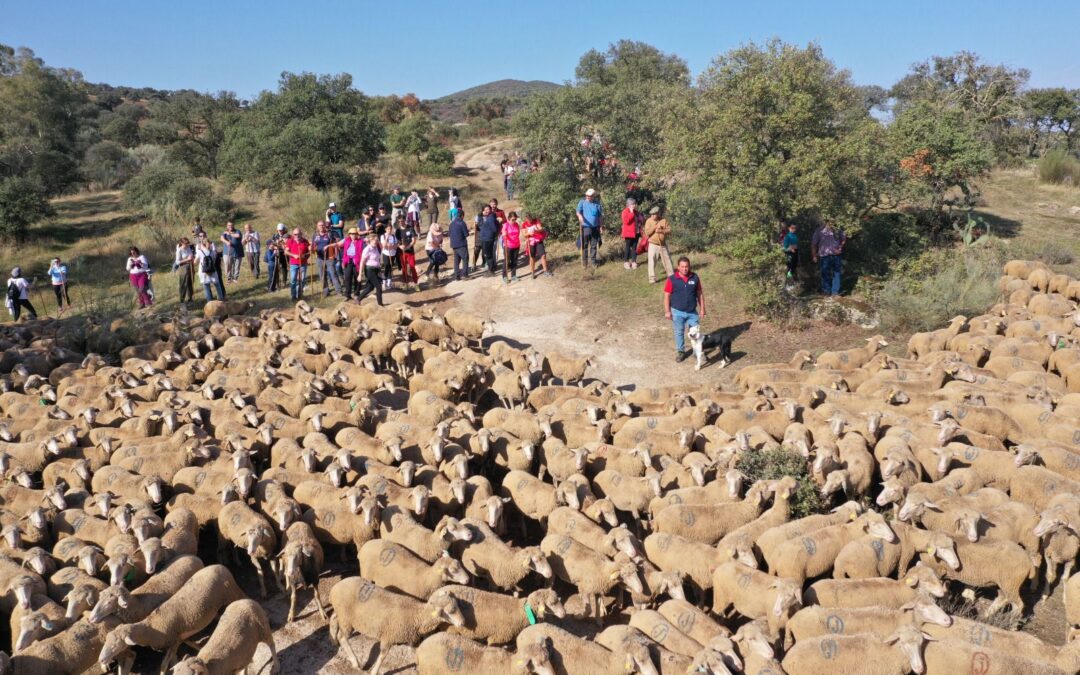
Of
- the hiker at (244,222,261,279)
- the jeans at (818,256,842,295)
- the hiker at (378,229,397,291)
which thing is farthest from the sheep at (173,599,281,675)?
the hiker at (244,222,261,279)

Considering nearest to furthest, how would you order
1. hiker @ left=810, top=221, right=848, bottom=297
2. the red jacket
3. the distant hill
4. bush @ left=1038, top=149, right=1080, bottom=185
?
1. hiker @ left=810, top=221, right=848, bottom=297
2. the red jacket
3. bush @ left=1038, top=149, right=1080, bottom=185
4. the distant hill

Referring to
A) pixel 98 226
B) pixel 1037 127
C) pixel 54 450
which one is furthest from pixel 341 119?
pixel 1037 127

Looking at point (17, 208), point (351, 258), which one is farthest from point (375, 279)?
point (17, 208)

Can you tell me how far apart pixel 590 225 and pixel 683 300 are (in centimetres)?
665

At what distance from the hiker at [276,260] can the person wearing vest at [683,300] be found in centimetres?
1202

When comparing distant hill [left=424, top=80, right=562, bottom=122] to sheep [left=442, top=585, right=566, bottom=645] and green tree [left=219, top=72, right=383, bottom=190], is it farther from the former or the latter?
→ sheep [left=442, top=585, right=566, bottom=645]

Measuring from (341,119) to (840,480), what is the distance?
3016 cm

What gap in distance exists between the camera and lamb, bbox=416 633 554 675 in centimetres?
650

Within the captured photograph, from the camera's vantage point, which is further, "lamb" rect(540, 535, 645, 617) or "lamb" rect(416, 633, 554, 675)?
"lamb" rect(540, 535, 645, 617)

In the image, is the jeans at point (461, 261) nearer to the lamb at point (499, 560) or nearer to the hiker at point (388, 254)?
the hiker at point (388, 254)

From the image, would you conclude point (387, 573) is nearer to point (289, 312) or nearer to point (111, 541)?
point (111, 541)

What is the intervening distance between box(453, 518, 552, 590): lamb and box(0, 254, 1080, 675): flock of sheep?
3 centimetres

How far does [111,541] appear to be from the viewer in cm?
838

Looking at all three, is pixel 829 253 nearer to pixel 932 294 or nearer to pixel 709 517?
pixel 932 294
